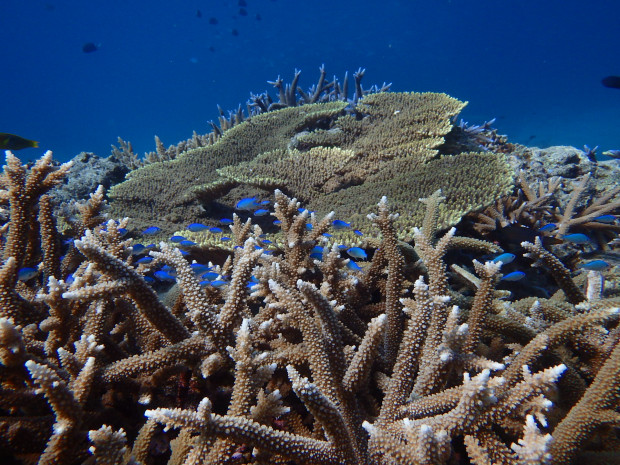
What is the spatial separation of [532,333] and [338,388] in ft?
5.07

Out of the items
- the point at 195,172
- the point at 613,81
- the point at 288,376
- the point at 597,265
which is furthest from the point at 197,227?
the point at 613,81

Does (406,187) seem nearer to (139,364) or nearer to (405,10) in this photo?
(139,364)

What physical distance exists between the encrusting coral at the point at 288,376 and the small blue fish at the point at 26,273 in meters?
0.18

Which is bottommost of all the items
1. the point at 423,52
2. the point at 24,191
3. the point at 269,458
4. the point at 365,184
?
the point at 269,458

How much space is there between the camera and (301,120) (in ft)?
24.1

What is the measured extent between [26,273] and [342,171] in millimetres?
4513

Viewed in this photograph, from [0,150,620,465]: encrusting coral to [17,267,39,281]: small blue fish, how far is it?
0.18 meters

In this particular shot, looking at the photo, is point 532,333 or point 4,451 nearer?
point 4,451

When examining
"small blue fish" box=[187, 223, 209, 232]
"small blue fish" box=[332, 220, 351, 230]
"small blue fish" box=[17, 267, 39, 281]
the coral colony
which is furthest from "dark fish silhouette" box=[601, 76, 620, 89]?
"small blue fish" box=[17, 267, 39, 281]

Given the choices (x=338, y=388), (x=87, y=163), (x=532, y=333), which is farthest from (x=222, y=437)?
(x=87, y=163)

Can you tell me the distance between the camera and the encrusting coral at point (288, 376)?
1.34 metres

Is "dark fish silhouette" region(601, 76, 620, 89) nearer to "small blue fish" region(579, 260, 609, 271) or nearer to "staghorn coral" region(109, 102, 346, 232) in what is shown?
"small blue fish" region(579, 260, 609, 271)

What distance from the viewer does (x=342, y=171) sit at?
5.56 meters

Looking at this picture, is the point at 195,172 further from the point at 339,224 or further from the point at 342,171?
the point at 339,224
